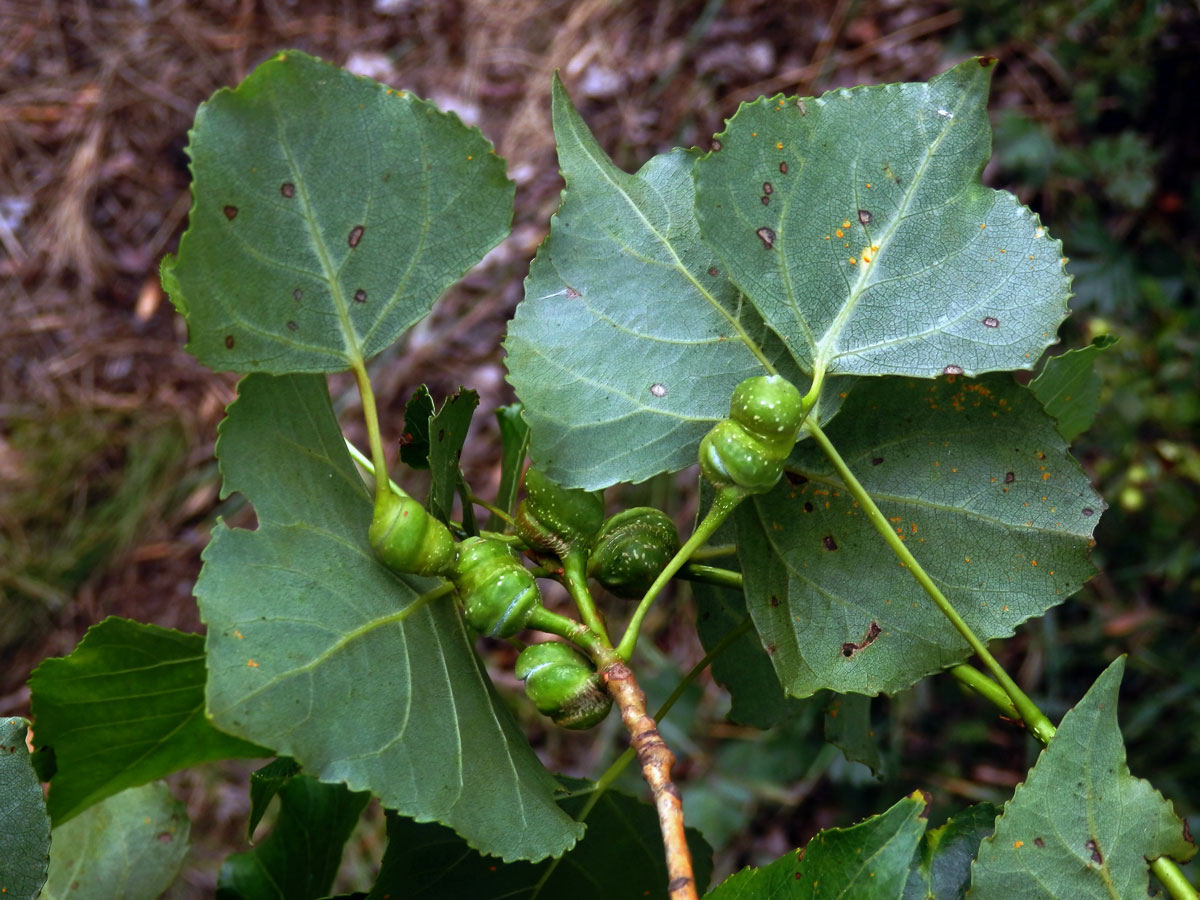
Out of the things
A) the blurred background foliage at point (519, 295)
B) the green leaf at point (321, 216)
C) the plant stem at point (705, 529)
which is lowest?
the blurred background foliage at point (519, 295)

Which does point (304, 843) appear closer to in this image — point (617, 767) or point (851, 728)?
point (617, 767)

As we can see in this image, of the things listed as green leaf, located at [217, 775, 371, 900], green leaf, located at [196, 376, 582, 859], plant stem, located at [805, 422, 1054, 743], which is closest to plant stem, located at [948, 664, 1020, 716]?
plant stem, located at [805, 422, 1054, 743]

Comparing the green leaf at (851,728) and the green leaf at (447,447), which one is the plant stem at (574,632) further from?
the green leaf at (851,728)

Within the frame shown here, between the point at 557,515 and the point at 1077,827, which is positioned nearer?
the point at 1077,827

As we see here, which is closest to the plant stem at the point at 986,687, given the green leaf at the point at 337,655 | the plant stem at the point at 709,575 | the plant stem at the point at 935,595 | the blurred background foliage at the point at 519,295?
the plant stem at the point at 935,595

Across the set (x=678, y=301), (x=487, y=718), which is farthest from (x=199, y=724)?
(x=678, y=301)

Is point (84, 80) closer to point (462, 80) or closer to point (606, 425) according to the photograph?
point (462, 80)

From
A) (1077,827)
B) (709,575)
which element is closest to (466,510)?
(709,575)

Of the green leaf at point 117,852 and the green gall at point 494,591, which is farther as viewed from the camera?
the green leaf at point 117,852
